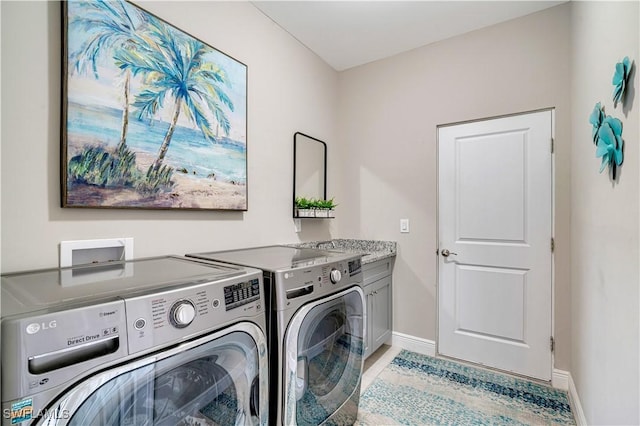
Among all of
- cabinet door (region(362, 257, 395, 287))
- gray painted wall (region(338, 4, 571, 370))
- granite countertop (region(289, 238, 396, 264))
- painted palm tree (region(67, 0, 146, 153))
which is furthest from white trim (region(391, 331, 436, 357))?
painted palm tree (region(67, 0, 146, 153))

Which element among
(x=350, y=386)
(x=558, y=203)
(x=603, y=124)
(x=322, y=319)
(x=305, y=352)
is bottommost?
(x=350, y=386)

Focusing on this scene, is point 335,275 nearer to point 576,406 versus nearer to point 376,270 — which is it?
point 376,270

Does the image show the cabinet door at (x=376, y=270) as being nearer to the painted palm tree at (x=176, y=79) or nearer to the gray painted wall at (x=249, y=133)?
the gray painted wall at (x=249, y=133)

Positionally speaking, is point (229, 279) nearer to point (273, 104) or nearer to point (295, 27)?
point (273, 104)

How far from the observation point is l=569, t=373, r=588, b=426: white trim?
174 cm

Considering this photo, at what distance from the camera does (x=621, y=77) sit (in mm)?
1089

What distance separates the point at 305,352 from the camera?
145 centimetres

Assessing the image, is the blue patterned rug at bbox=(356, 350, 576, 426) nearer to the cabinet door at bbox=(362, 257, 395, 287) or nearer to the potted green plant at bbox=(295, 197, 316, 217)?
the cabinet door at bbox=(362, 257, 395, 287)

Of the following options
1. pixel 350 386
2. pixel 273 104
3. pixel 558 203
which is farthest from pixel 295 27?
pixel 350 386

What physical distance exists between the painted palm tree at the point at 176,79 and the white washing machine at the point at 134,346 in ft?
2.74

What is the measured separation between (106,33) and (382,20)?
74.4 inches

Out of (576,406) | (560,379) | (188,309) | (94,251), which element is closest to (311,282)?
(188,309)

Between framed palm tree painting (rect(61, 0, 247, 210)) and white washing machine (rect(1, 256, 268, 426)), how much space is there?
0.44 m

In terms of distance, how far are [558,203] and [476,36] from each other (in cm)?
148
